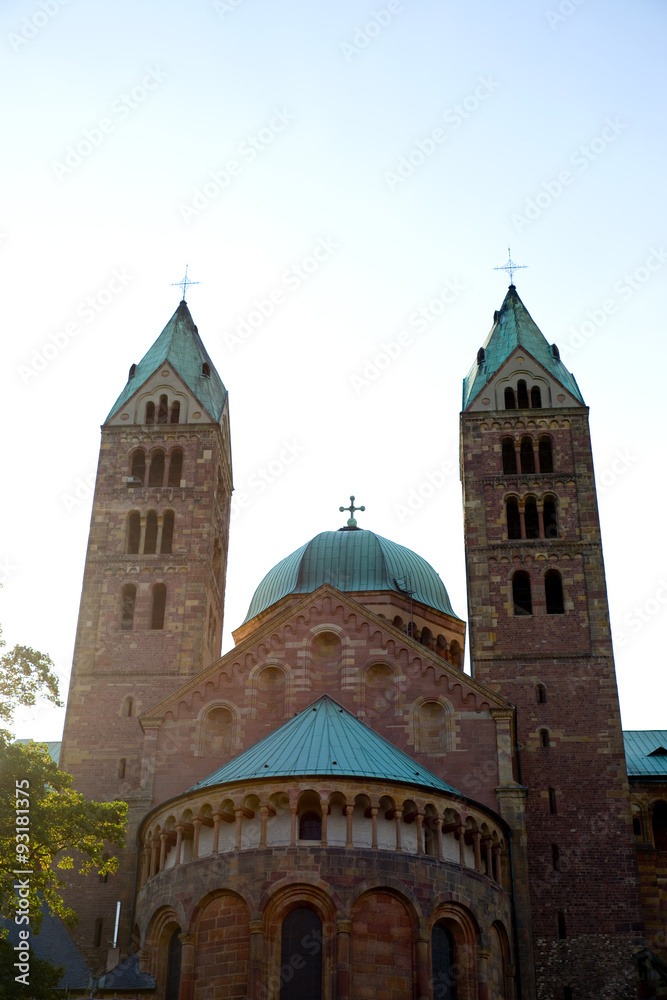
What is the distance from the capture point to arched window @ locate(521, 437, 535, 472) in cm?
5077

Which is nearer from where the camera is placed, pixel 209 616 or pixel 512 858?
pixel 512 858

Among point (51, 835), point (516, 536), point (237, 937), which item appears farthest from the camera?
point (516, 536)

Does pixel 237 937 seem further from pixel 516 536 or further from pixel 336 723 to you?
pixel 516 536

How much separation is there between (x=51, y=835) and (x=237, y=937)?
20.6 feet

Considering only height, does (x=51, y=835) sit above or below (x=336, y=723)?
below

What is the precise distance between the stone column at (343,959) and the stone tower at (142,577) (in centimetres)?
1014

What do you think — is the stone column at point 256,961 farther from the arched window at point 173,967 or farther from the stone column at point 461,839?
the stone column at point 461,839

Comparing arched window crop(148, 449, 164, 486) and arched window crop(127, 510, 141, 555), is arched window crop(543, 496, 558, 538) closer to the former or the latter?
arched window crop(148, 449, 164, 486)

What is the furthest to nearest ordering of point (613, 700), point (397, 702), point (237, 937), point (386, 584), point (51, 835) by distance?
1. point (386, 584)
2. point (613, 700)
3. point (397, 702)
4. point (237, 937)
5. point (51, 835)

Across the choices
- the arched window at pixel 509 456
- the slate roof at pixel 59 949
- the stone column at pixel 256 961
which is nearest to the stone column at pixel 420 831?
the stone column at pixel 256 961

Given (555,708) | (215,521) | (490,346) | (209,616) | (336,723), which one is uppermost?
(490,346)

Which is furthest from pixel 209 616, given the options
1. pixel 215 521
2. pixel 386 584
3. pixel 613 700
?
pixel 613 700

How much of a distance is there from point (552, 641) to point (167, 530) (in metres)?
16.9

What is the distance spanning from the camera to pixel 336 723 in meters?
36.6
